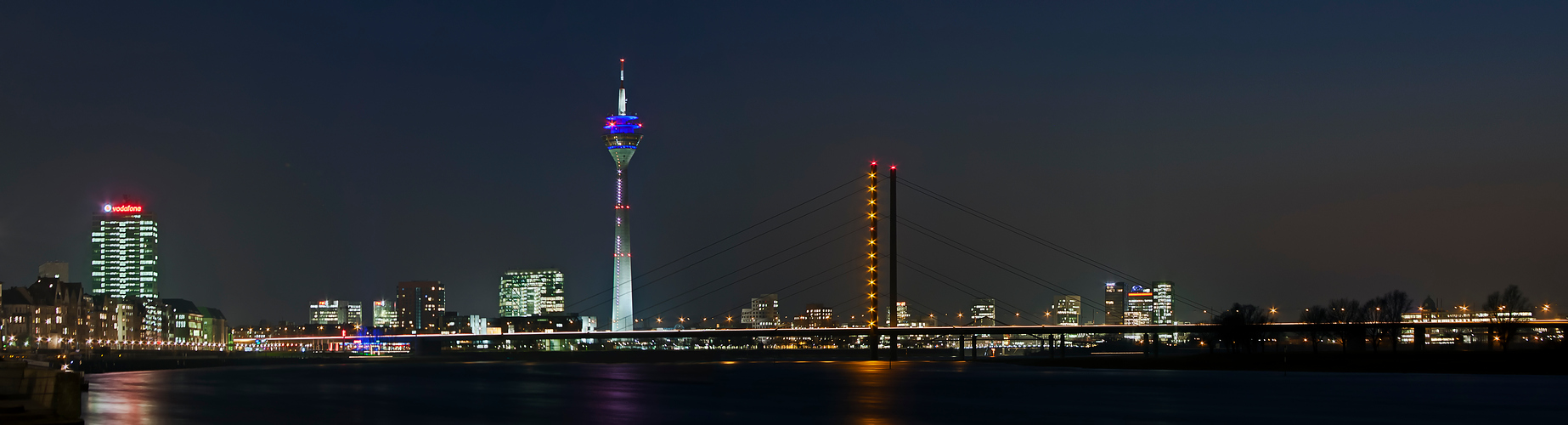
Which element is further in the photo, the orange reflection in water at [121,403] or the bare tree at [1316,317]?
the bare tree at [1316,317]

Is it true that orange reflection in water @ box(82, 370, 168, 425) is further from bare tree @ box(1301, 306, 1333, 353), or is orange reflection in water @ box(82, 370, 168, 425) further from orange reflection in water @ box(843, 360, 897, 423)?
bare tree @ box(1301, 306, 1333, 353)

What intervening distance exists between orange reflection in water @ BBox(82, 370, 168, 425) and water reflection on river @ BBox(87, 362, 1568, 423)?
8cm

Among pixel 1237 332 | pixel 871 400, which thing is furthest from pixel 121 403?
pixel 1237 332

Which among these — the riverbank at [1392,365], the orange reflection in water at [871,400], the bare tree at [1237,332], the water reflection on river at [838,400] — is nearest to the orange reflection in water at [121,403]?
the water reflection on river at [838,400]

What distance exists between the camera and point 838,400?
46.1 metres

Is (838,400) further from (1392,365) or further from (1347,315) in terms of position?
(1347,315)

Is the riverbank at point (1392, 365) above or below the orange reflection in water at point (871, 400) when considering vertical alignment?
below

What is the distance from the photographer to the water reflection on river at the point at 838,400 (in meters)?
36.4

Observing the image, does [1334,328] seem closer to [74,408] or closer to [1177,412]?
[1177,412]

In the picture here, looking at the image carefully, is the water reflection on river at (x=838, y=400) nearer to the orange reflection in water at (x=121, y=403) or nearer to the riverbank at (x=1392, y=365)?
the orange reflection in water at (x=121, y=403)

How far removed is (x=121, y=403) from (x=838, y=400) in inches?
909

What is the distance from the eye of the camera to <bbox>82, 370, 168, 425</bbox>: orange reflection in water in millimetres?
33188

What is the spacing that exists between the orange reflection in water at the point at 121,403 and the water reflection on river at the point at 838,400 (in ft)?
0.28

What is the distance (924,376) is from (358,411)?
41.4m
